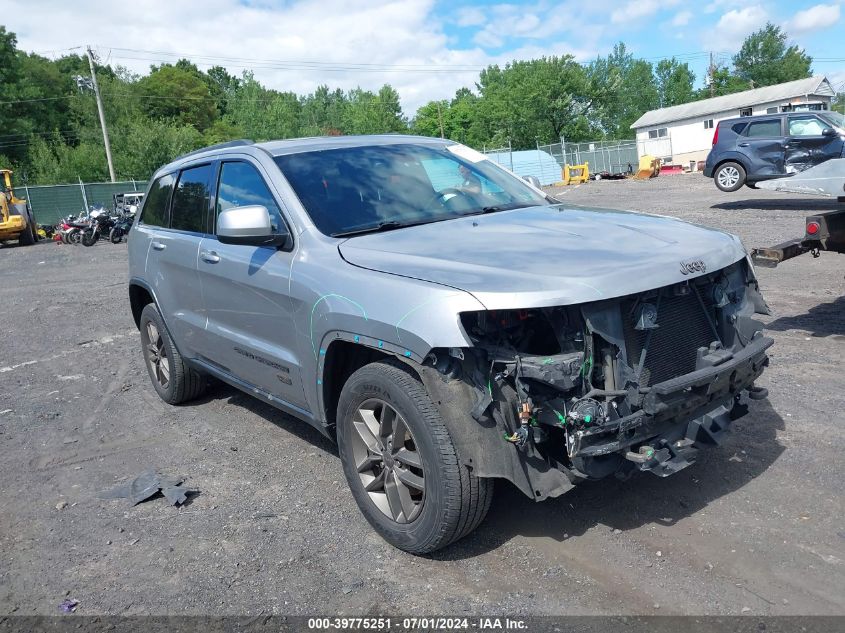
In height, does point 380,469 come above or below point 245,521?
above

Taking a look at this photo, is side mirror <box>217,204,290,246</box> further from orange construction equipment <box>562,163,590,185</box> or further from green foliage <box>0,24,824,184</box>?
green foliage <box>0,24,824,184</box>

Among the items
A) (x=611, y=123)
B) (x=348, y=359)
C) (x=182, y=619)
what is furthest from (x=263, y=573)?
(x=611, y=123)

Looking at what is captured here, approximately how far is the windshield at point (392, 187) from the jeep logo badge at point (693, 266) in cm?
139

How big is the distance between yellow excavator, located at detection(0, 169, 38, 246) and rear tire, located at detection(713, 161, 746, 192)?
2410cm

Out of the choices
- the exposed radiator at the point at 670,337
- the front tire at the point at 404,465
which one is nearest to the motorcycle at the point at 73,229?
the front tire at the point at 404,465

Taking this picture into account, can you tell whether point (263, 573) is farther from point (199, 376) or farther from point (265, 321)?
point (199, 376)

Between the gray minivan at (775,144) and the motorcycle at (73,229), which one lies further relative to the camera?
the motorcycle at (73,229)

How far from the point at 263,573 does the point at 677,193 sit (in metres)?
21.3

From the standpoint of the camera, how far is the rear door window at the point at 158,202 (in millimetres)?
5566

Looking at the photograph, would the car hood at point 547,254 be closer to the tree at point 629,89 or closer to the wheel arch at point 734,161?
the wheel arch at point 734,161

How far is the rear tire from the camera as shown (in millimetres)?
18203

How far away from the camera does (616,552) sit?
3273mm

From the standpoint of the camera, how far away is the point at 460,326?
2.84 meters

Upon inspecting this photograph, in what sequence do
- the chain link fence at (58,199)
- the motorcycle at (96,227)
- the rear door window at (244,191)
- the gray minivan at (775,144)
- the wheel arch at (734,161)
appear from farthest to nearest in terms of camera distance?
the chain link fence at (58,199) → the motorcycle at (96,227) → the wheel arch at (734,161) → the gray minivan at (775,144) → the rear door window at (244,191)
